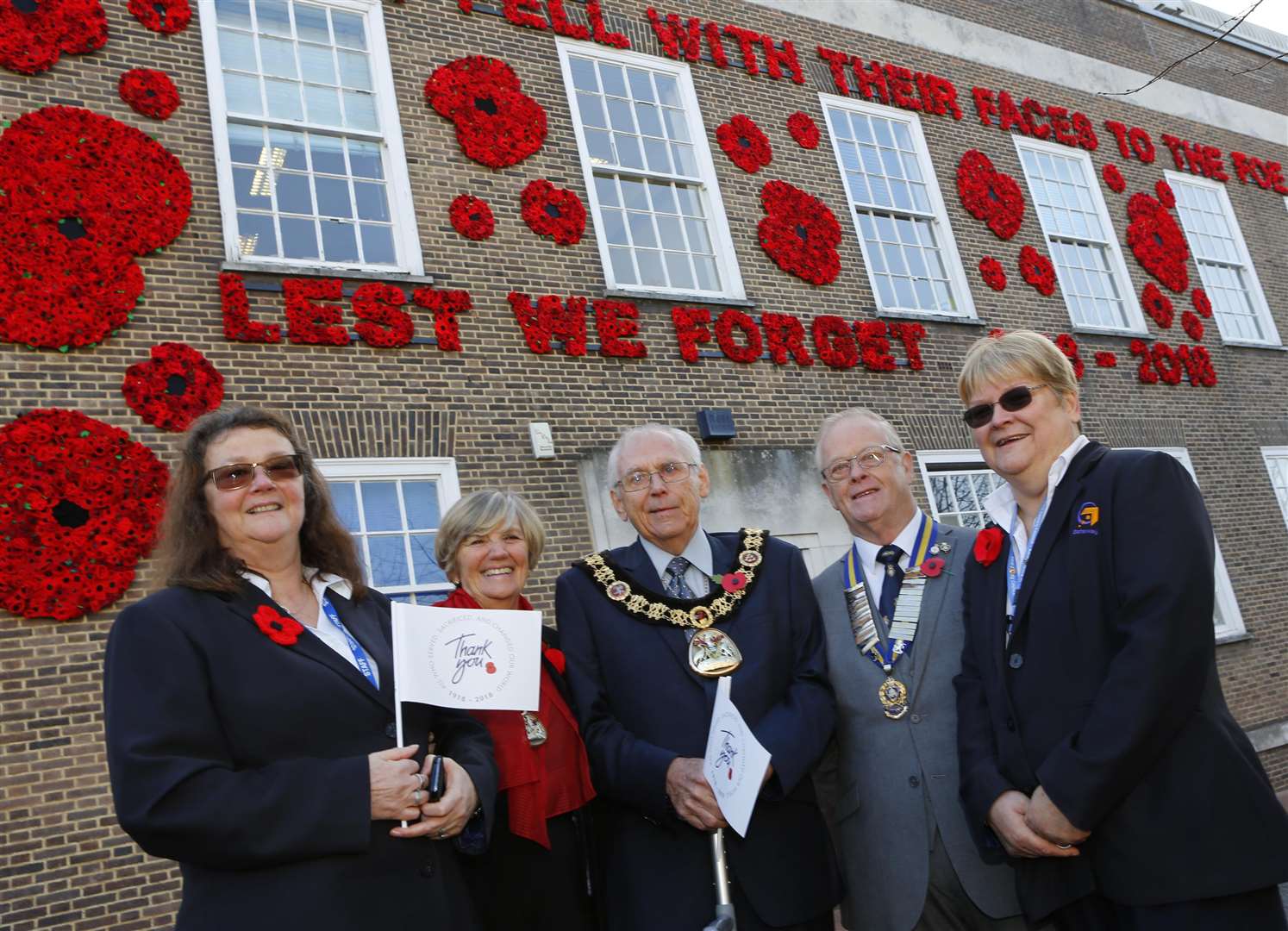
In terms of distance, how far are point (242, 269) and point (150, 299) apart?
0.65m

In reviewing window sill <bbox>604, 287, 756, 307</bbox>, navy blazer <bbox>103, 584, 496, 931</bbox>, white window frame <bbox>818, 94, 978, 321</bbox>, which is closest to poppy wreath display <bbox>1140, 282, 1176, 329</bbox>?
white window frame <bbox>818, 94, 978, 321</bbox>

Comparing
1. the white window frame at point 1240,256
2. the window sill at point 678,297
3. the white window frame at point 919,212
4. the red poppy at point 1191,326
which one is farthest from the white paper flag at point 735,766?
the white window frame at point 1240,256

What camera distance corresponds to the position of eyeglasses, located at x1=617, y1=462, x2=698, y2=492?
3.71 m

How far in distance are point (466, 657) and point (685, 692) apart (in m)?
0.80

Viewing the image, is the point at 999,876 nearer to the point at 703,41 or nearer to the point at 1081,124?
the point at 703,41

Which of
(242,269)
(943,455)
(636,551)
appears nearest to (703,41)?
(943,455)

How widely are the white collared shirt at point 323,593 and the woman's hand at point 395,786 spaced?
10.3 inches

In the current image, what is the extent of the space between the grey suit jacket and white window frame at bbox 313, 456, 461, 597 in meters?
4.33

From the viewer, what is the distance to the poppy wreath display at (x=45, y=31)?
6703 millimetres

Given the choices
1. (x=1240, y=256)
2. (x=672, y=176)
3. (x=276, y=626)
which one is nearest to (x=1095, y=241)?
(x=1240, y=256)

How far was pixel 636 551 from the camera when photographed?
3.79 metres

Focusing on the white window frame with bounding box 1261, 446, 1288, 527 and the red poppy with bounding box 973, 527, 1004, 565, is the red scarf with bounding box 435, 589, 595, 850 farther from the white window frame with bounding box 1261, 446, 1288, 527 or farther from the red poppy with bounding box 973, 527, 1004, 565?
the white window frame with bounding box 1261, 446, 1288, 527

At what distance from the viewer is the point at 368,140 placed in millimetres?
8195

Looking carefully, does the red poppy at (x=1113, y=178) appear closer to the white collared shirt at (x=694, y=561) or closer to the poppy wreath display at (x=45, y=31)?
the poppy wreath display at (x=45, y=31)
